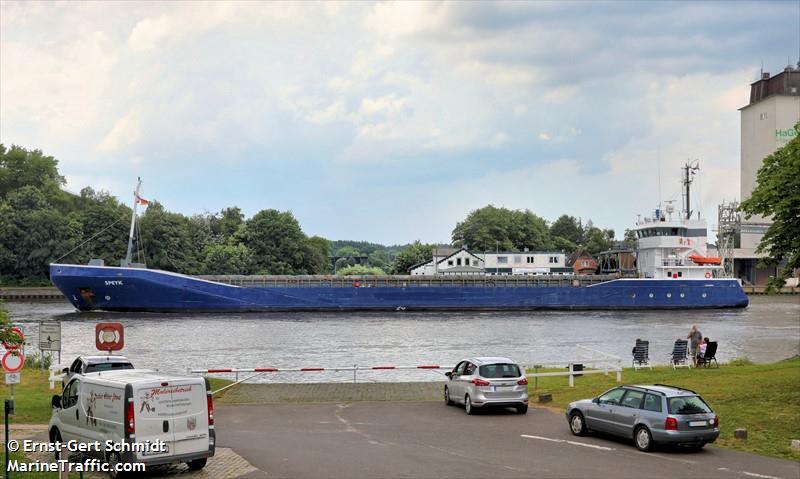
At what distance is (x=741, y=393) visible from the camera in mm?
19516

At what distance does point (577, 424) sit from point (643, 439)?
1.85 meters

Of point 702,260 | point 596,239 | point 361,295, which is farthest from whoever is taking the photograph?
point 596,239

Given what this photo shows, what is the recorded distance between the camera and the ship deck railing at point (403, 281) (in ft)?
245

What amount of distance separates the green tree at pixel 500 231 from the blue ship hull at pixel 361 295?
53770mm

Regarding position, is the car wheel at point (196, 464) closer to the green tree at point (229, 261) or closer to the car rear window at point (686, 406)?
the car rear window at point (686, 406)

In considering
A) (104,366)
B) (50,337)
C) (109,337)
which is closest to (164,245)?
(50,337)

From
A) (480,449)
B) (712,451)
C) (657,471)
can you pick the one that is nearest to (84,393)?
(480,449)

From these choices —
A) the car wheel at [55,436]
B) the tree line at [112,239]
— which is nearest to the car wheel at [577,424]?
the car wheel at [55,436]

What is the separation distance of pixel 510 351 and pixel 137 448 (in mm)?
30417

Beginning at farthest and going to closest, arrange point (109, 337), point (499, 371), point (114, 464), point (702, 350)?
point (702, 350), point (109, 337), point (499, 371), point (114, 464)

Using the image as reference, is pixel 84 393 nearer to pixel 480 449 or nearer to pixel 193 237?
pixel 480 449

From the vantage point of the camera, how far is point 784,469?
40.5 feet

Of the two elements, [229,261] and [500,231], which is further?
[500,231]

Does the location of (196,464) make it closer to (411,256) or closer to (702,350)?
(702,350)
